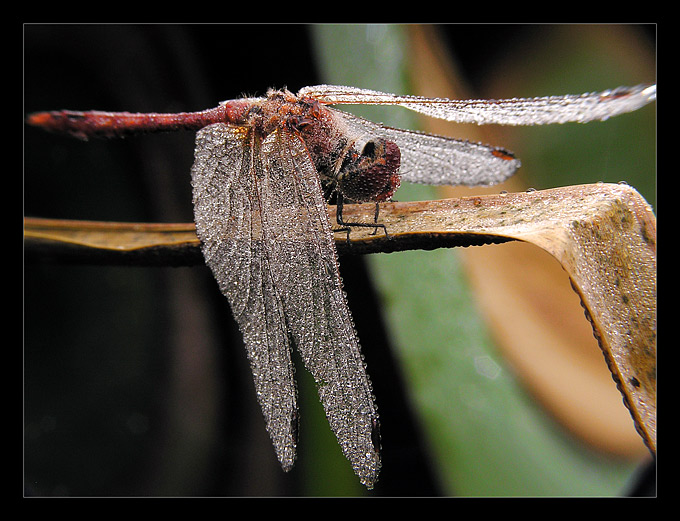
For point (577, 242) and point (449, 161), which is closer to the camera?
point (577, 242)

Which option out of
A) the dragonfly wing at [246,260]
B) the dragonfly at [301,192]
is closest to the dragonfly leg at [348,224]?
the dragonfly at [301,192]

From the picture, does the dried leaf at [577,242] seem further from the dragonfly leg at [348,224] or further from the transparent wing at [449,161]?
the transparent wing at [449,161]

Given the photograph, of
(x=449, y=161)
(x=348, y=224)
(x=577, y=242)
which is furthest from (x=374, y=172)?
(x=577, y=242)

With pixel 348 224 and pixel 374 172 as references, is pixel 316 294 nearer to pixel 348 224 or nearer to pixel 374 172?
pixel 348 224

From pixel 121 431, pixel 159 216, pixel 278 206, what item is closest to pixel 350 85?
pixel 278 206

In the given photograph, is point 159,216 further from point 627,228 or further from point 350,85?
point 627,228

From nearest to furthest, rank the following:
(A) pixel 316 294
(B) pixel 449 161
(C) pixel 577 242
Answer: (C) pixel 577 242
(A) pixel 316 294
(B) pixel 449 161
